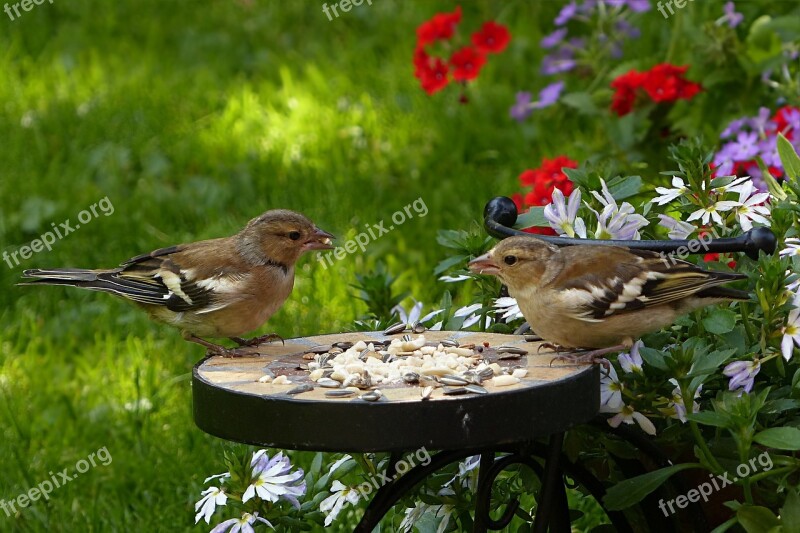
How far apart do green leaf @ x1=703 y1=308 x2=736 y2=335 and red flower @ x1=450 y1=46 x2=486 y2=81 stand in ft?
10.9

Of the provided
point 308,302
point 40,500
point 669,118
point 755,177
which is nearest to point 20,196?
point 308,302

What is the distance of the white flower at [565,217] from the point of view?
322 centimetres

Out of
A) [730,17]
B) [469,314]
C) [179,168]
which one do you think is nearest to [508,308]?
[469,314]

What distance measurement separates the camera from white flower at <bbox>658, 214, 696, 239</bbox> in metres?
3.17

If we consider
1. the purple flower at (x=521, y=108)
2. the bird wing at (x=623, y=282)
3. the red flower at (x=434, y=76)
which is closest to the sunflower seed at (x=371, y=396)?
the bird wing at (x=623, y=282)

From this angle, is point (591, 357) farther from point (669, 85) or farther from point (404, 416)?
point (669, 85)

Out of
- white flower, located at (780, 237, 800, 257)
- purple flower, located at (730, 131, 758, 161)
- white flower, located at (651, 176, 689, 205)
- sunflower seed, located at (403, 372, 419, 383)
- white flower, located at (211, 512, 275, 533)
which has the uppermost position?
white flower, located at (651, 176, 689, 205)

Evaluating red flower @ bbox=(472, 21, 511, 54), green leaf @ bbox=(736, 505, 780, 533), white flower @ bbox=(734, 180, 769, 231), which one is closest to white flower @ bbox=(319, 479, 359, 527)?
green leaf @ bbox=(736, 505, 780, 533)

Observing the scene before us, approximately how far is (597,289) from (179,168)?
4301mm

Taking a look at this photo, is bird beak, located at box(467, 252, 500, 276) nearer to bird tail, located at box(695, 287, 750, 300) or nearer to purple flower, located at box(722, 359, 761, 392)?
bird tail, located at box(695, 287, 750, 300)

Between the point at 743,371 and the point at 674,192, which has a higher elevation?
the point at 674,192

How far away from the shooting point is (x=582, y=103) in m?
5.66

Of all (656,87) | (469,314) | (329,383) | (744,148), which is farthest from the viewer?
(656,87)

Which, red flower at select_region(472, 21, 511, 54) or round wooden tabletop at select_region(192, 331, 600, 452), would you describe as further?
red flower at select_region(472, 21, 511, 54)
